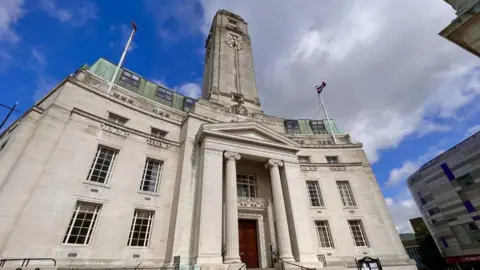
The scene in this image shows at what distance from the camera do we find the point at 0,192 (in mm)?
10406

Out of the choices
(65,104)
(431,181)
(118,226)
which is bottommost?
(118,226)

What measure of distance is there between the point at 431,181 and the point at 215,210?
4850 centimetres

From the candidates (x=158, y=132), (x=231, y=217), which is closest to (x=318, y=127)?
(x=231, y=217)

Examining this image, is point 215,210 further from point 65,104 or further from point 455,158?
point 455,158

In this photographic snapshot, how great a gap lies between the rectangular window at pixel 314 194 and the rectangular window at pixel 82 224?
1706 centimetres

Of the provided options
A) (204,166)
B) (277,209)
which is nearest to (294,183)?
(277,209)

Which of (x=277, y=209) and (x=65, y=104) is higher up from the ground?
(x=65, y=104)

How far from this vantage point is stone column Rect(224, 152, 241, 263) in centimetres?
1285

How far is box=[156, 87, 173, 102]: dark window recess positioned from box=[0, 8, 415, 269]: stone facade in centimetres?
205

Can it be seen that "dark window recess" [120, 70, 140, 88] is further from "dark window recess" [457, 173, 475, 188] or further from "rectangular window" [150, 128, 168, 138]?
"dark window recess" [457, 173, 475, 188]

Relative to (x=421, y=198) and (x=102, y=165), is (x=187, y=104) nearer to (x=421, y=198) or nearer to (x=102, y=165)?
(x=102, y=165)

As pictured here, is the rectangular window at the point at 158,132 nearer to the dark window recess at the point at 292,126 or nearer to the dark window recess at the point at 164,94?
the dark window recess at the point at 164,94

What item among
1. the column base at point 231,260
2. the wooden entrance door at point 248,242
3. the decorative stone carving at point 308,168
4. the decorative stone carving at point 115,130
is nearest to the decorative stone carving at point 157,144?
the decorative stone carving at point 115,130

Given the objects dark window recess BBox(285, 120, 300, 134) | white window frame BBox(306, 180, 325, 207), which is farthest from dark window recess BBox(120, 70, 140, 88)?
white window frame BBox(306, 180, 325, 207)
